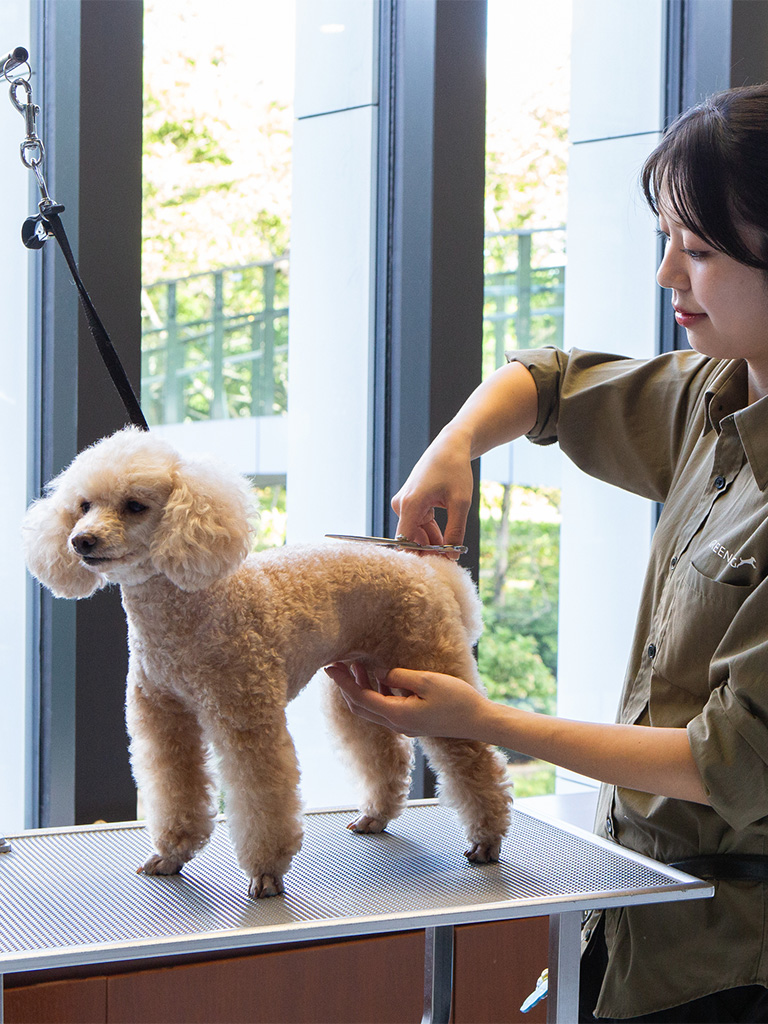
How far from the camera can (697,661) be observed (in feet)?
3.41

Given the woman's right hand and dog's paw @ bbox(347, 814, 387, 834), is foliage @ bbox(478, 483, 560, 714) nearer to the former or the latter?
dog's paw @ bbox(347, 814, 387, 834)

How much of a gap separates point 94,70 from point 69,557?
886 mm

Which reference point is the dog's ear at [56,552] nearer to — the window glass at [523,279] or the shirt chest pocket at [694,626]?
the shirt chest pocket at [694,626]

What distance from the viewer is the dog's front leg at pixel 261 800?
3.56ft

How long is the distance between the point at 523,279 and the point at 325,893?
189 centimetres

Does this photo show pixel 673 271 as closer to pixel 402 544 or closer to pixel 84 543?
pixel 402 544

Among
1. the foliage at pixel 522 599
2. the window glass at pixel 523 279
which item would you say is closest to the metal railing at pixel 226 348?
the window glass at pixel 523 279

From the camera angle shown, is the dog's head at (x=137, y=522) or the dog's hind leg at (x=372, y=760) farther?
the dog's hind leg at (x=372, y=760)

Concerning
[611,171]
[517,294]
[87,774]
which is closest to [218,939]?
[87,774]

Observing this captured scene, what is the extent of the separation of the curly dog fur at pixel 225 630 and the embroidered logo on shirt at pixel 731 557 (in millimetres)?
348

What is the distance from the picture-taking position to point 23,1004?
4.27ft

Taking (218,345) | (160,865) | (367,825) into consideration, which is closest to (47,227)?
(160,865)

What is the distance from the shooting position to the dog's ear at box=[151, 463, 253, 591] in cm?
101

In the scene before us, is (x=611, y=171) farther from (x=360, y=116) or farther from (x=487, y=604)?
(x=487, y=604)
